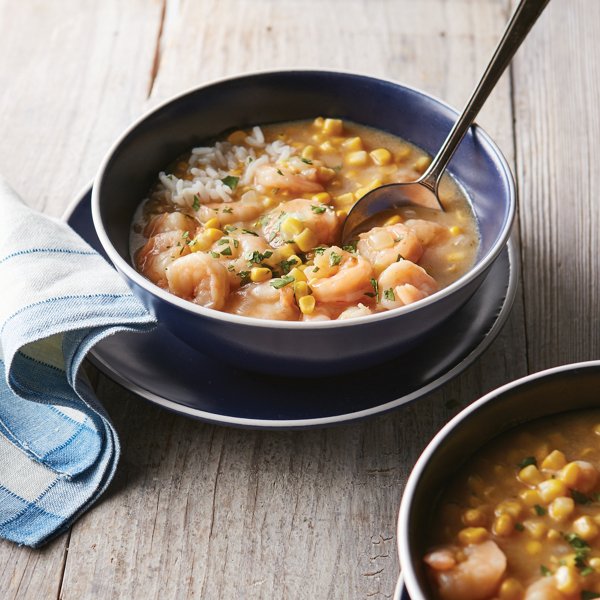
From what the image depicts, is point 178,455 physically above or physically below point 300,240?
below

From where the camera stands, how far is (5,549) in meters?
2.36

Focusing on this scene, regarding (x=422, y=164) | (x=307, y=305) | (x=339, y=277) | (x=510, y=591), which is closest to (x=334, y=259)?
(x=339, y=277)

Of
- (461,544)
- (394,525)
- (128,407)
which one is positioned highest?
(461,544)

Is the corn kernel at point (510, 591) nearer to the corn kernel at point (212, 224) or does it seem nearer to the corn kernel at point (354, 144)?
the corn kernel at point (212, 224)

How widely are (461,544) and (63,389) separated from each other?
4.14 ft

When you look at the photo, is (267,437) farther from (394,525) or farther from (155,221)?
(155,221)

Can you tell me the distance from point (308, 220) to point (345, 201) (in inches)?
9.3

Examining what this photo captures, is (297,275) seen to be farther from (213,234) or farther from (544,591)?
(544,591)

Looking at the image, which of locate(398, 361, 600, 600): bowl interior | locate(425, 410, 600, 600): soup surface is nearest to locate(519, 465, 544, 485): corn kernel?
locate(425, 410, 600, 600): soup surface

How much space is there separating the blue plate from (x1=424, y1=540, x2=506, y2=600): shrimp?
0.66 meters

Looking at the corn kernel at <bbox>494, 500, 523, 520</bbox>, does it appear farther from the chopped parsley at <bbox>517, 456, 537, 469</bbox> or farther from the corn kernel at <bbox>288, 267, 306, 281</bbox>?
the corn kernel at <bbox>288, 267, 306, 281</bbox>

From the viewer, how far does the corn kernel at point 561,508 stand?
1935 millimetres

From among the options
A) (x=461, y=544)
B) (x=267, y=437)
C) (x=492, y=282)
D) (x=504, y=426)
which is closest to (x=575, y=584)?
(x=461, y=544)

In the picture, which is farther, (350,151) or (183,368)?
(350,151)
